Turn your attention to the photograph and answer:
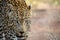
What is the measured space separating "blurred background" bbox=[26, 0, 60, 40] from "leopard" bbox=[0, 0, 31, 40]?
1.22 metres

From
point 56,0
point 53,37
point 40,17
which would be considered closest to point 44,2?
point 56,0

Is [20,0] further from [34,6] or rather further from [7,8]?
[34,6]

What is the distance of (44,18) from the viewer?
919 centimetres

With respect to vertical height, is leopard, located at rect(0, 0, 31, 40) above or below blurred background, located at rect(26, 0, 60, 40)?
above

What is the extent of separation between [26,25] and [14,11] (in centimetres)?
38

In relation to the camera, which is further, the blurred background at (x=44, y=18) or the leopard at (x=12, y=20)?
the blurred background at (x=44, y=18)

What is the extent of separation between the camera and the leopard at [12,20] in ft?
15.0

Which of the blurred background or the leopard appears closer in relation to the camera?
the leopard

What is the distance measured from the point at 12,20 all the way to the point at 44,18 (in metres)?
4.63

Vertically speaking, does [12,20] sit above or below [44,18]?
above

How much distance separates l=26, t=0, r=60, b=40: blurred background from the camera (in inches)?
279

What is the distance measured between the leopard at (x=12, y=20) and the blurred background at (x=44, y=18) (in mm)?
1221

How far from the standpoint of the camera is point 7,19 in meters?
4.61

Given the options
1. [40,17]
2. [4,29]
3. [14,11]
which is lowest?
[40,17]
